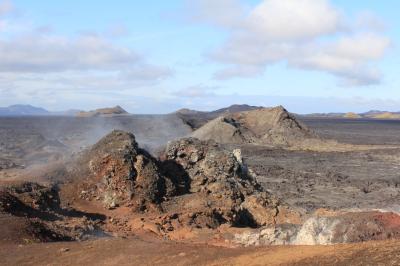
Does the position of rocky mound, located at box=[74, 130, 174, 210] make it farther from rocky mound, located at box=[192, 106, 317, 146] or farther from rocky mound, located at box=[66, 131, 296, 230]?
rocky mound, located at box=[192, 106, 317, 146]

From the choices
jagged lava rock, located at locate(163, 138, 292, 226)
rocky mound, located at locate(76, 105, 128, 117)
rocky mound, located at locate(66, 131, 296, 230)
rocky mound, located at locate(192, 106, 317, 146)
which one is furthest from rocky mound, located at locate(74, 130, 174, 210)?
rocky mound, located at locate(76, 105, 128, 117)

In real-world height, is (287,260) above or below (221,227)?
above

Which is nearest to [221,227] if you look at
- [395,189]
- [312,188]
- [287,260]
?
[287,260]

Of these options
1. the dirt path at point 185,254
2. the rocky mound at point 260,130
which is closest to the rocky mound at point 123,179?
the dirt path at point 185,254

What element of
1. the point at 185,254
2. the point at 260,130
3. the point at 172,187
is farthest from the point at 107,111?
the point at 185,254

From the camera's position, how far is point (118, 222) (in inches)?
715

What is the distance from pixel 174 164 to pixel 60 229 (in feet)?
23.9

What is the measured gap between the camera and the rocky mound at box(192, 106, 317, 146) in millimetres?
63250

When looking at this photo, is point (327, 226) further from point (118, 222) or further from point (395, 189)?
point (395, 189)

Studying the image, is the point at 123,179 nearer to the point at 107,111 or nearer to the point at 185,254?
the point at 185,254

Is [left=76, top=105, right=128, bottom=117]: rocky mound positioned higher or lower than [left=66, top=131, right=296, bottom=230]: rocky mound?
higher

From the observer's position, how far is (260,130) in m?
69.0

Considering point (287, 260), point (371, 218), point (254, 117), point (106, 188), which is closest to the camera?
point (287, 260)

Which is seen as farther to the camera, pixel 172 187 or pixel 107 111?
pixel 107 111
